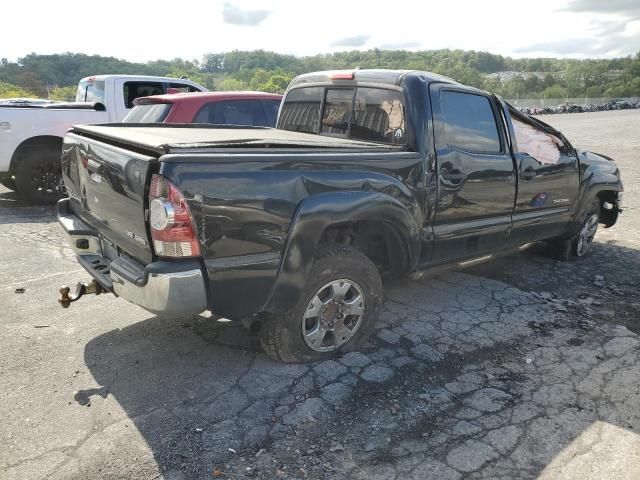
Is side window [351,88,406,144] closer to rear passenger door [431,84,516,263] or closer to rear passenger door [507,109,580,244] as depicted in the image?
rear passenger door [431,84,516,263]

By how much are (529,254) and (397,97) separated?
10.1 ft

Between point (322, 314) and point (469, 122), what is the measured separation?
1943mm

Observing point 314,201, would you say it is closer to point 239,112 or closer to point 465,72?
point 239,112

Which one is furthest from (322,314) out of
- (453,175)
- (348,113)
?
(348,113)

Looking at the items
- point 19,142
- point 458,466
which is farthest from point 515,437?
point 19,142

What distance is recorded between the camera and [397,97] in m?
3.71

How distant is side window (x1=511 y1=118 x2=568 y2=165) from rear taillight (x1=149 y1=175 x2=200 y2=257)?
10.1 ft

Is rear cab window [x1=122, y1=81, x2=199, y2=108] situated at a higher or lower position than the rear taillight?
higher

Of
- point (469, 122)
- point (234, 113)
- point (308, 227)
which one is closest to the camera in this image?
point (308, 227)

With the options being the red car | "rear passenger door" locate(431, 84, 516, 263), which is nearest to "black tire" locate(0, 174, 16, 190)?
the red car

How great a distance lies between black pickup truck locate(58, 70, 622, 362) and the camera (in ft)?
8.66

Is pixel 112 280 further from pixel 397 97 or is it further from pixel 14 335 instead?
pixel 397 97

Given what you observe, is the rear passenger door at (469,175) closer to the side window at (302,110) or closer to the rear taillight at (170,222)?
the side window at (302,110)

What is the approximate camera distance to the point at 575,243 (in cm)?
559
